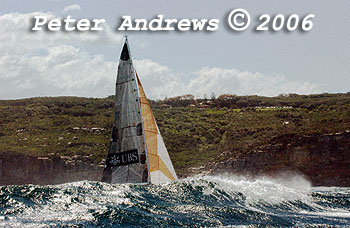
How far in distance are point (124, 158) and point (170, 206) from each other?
6.20 metres

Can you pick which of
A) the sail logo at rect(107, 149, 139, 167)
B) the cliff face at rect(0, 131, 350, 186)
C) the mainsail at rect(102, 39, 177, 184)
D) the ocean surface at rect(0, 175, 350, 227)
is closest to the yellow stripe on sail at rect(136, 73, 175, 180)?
the mainsail at rect(102, 39, 177, 184)

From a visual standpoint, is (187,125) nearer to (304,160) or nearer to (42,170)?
(304,160)

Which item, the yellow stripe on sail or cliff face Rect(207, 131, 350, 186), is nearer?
the yellow stripe on sail

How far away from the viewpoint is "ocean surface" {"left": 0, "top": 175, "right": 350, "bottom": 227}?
16.3 m

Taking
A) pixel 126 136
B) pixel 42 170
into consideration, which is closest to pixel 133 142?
pixel 126 136

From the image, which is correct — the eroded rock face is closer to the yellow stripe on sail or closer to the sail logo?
the sail logo

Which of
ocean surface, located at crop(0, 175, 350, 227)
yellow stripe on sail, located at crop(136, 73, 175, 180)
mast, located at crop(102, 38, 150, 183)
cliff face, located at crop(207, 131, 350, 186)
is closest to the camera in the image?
ocean surface, located at crop(0, 175, 350, 227)

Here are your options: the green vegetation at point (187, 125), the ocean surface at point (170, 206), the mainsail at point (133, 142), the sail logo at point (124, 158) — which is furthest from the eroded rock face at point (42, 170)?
the ocean surface at point (170, 206)

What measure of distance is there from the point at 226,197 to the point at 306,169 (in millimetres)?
19549

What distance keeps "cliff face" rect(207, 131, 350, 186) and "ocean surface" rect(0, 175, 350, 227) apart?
43.6 feet

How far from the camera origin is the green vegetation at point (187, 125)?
153ft

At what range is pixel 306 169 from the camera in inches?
1551

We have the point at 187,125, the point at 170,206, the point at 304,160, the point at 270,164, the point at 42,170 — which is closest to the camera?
the point at 170,206

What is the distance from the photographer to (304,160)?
40.0m
